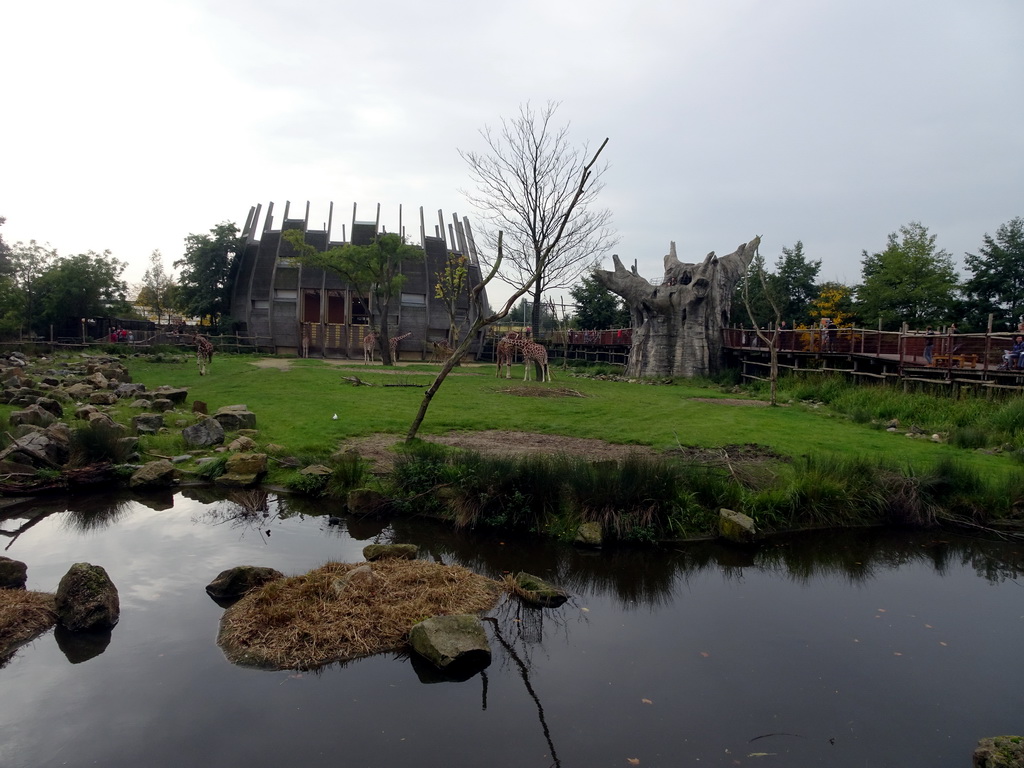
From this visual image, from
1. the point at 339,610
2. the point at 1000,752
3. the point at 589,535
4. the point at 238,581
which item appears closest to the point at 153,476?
the point at 238,581

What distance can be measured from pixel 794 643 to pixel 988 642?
157cm

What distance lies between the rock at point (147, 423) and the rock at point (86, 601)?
6.07m

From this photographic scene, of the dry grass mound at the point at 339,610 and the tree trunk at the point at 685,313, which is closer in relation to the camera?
the dry grass mound at the point at 339,610

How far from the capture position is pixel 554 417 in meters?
14.2

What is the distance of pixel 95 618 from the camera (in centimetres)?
519

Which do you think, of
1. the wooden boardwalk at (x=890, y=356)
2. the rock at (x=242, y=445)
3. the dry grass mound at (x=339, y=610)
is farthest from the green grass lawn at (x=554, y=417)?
the dry grass mound at (x=339, y=610)

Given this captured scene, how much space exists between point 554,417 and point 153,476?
7.53 meters

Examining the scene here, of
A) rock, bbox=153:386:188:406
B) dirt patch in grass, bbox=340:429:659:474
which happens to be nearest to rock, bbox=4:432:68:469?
dirt patch in grass, bbox=340:429:659:474

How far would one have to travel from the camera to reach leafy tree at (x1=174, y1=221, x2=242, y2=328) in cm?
3947

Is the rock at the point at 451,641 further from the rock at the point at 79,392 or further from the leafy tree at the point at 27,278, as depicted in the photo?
the leafy tree at the point at 27,278

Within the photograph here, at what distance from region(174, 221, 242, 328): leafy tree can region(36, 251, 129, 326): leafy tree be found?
13.4 feet

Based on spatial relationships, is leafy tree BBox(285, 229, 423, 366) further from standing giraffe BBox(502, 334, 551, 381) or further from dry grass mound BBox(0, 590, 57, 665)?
dry grass mound BBox(0, 590, 57, 665)

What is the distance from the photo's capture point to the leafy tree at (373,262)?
3216 centimetres

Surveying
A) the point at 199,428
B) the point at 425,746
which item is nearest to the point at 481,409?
the point at 199,428
